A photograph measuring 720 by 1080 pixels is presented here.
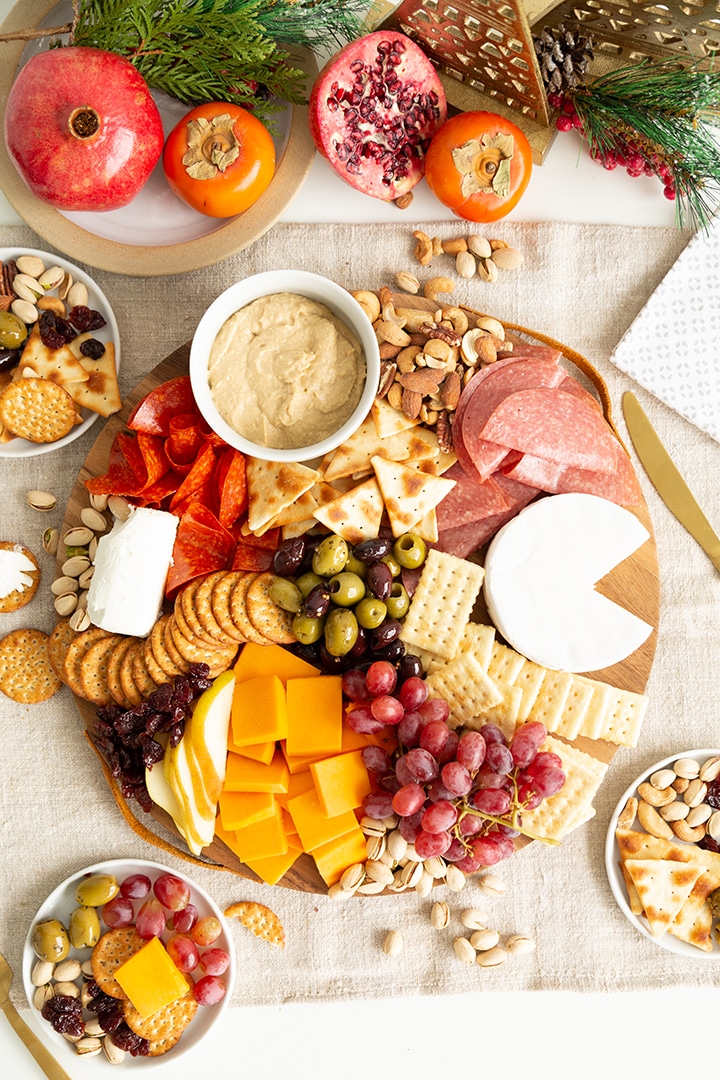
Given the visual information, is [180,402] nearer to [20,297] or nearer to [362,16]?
[20,297]

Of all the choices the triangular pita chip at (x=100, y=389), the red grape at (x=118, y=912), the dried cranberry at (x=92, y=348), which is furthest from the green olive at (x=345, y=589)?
the red grape at (x=118, y=912)

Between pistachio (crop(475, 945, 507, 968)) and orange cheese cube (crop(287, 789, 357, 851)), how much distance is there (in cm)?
53

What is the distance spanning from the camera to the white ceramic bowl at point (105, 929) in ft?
6.35

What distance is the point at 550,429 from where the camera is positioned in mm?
1852

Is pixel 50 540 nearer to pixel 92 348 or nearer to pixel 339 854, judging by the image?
pixel 92 348

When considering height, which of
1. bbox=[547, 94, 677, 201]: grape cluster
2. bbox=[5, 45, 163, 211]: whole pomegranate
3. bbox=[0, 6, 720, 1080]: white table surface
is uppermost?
bbox=[5, 45, 163, 211]: whole pomegranate

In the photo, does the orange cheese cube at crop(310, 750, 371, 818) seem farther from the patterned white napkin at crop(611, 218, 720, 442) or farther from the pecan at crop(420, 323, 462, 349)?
the patterned white napkin at crop(611, 218, 720, 442)

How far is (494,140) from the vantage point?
189 centimetres

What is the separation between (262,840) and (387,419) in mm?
999

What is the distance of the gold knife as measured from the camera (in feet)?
6.68

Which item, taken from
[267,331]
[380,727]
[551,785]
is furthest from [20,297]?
[551,785]

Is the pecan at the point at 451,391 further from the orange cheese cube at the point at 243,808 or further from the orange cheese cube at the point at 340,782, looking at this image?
the orange cheese cube at the point at 243,808

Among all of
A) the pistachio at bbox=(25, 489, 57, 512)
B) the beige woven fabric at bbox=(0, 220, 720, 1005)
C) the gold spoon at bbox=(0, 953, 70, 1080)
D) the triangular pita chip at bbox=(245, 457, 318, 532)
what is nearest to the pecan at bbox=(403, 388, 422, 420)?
the triangular pita chip at bbox=(245, 457, 318, 532)

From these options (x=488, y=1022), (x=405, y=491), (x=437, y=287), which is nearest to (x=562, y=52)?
(x=437, y=287)
